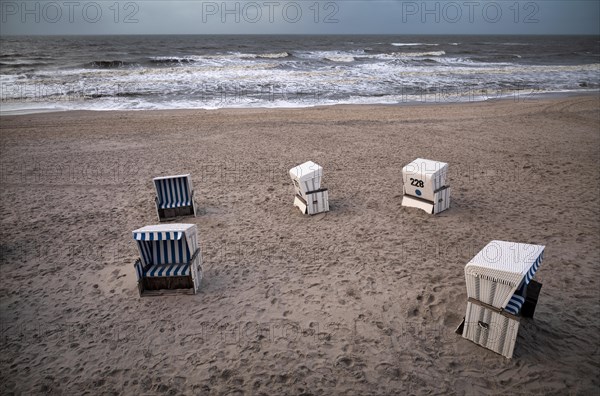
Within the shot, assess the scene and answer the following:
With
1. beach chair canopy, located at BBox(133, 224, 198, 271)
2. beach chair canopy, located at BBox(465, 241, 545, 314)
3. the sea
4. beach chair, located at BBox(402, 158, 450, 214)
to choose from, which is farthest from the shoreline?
beach chair canopy, located at BBox(465, 241, 545, 314)

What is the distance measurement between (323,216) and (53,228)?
5.70m

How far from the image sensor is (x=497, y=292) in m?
4.11

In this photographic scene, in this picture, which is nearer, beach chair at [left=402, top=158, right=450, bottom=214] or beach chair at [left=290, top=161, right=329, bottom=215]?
beach chair at [left=402, top=158, right=450, bottom=214]

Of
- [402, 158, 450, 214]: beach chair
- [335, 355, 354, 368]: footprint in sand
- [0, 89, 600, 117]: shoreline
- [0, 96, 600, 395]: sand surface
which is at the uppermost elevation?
[0, 89, 600, 117]: shoreline

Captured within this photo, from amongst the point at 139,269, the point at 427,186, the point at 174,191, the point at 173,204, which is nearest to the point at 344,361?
the point at 139,269

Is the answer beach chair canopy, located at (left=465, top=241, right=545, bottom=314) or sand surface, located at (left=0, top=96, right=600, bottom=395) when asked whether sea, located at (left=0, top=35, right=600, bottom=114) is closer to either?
sand surface, located at (left=0, top=96, right=600, bottom=395)

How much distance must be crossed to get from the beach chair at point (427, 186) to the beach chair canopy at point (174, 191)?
4.76 m

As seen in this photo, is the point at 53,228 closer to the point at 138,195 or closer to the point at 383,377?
the point at 138,195

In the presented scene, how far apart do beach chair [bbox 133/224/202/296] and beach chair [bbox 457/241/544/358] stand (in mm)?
3813

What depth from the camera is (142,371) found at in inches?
169

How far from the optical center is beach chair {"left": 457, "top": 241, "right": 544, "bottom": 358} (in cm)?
399

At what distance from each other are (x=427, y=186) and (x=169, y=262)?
17.0 ft

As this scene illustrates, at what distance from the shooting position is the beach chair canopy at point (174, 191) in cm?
805

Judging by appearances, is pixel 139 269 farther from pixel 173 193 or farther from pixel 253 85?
pixel 253 85
